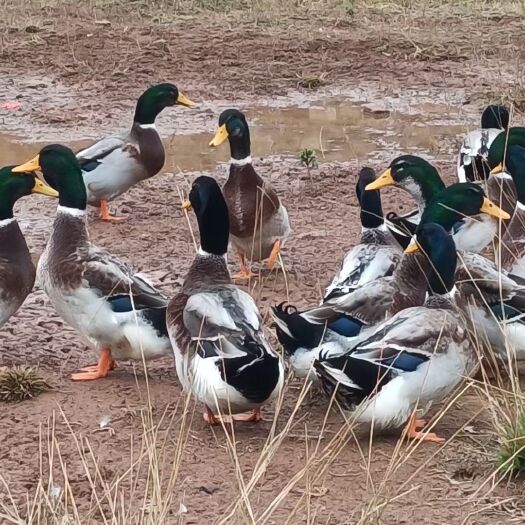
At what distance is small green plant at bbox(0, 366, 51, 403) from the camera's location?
17.4 feet

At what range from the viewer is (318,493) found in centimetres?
426

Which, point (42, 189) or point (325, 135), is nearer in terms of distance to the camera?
point (42, 189)

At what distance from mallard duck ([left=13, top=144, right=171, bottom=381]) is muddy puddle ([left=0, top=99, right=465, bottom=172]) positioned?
377 centimetres

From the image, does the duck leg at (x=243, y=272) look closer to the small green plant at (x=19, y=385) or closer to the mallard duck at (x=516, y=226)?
the mallard duck at (x=516, y=226)

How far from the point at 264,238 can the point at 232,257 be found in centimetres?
70

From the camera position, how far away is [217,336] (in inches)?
189

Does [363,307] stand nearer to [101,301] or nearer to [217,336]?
[217,336]

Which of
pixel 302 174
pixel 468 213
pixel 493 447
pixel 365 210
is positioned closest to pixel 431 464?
pixel 493 447

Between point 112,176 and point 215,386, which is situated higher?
point 215,386

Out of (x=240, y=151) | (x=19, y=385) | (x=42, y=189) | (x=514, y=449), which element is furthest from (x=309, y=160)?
(x=514, y=449)

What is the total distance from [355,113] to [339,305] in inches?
247

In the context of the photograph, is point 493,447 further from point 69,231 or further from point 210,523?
point 69,231

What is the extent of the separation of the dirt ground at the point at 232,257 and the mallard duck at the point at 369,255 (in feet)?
1.48

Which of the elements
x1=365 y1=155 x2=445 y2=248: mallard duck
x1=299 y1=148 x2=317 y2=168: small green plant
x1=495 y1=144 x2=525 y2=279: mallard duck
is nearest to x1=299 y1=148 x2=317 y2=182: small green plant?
x1=299 y1=148 x2=317 y2=168: small green plant
